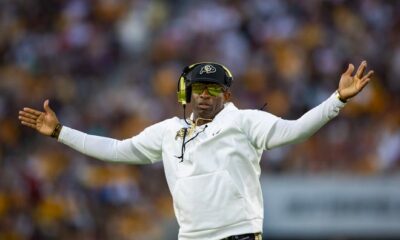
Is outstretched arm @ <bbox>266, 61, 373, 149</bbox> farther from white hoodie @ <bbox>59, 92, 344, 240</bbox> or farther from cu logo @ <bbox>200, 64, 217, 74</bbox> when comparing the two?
cu logo @ <bbox>200, 64, 217, 74</bbox>

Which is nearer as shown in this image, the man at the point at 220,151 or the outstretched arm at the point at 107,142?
the man at the point at 220,151

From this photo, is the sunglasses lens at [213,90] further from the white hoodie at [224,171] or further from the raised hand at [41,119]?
the raised hand at [41,119]

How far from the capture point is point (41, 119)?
7598 millimetres

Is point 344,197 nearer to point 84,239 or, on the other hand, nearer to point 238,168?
point 84,239

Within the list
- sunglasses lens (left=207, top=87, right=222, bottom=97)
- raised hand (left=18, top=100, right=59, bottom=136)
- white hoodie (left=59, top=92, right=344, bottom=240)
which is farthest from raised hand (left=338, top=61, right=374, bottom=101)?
raised hand (left=18, top=100, right=59, bottom=136)

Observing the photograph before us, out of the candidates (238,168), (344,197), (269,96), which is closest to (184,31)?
(269,96)

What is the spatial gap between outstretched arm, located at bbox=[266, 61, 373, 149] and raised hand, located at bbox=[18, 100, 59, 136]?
5.40 ft

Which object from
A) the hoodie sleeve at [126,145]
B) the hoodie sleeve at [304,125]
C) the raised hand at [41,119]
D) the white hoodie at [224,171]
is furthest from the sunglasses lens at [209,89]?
the raised hand at [41,119]

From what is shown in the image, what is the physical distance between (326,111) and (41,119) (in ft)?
6.60

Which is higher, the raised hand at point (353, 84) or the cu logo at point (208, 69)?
the cu logo at point (208, 69)

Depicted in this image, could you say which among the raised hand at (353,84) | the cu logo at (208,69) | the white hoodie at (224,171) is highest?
the cu logo at (208,69)

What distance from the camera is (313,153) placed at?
1314cm

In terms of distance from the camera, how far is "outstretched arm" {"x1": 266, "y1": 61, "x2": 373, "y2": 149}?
21.4 feet

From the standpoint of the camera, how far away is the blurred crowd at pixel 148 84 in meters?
13.7
